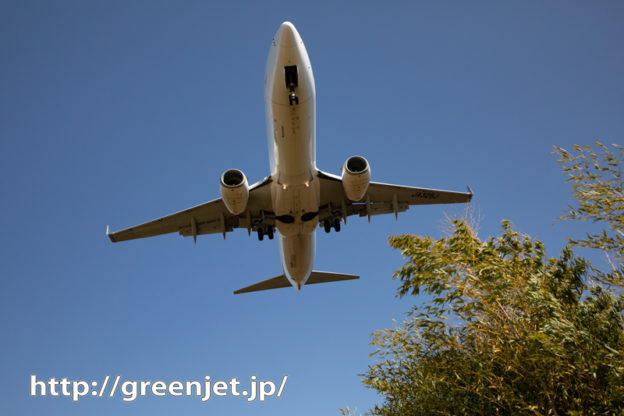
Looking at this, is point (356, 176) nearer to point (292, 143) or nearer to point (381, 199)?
point (292, 143)

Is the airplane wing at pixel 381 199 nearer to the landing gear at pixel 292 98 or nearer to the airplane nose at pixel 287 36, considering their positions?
the landing gear at pixel 292 98

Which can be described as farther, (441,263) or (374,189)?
(374,189)

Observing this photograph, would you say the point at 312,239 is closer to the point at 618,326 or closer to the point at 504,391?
A: the point at 504,391

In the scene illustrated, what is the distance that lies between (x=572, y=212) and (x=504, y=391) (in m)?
3.96

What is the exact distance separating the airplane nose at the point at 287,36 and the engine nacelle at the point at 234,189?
4270 millimetres

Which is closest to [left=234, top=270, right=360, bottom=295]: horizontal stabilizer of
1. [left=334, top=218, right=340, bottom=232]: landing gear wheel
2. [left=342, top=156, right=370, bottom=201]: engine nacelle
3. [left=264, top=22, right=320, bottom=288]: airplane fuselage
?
[left=264, top=22, right=320, bottom=288]: airplane fuselage

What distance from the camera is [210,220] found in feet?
65.5

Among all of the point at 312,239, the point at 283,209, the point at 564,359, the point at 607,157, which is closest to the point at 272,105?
the point at 283,209

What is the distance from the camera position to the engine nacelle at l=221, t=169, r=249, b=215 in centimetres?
1566

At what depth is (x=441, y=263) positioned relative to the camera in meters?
12.5

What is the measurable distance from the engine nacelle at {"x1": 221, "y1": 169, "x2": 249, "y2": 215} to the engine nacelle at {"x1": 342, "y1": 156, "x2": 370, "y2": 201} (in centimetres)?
310

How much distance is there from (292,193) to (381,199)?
180 inches

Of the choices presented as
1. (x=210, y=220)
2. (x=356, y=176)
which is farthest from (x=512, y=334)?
(x=210, y=220)

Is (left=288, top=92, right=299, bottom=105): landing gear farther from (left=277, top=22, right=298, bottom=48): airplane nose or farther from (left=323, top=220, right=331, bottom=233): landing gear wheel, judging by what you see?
(left=323, top=220, right=331, bottom=233): landing gear wheel
